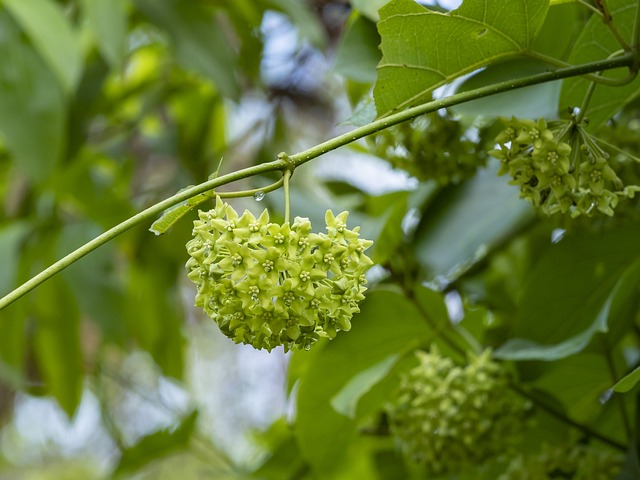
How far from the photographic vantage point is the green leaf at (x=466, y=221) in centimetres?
122

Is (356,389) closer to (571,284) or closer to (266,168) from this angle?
(571,284)

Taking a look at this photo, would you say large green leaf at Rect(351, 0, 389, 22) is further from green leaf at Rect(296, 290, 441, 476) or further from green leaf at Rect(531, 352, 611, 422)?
green leaf at Rect(531, 352, 611, 422)

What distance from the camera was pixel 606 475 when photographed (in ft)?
3.46

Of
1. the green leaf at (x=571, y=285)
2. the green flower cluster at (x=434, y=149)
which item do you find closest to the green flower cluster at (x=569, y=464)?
the green leaf at (x=571, y=285)

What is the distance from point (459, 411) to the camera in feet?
3.52

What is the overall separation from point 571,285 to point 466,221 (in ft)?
0.63

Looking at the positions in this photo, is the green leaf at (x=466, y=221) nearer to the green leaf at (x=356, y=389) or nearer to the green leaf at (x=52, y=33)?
the green leaf at (x=356, y=389)

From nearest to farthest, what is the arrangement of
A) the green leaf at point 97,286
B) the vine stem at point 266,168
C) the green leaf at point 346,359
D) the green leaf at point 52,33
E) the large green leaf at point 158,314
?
the vine stem at point 266,168, the green leaf at point 346,359, the green leaf at point 52,33, the green leaf at point 97,286, the large green leaf at point 158,314

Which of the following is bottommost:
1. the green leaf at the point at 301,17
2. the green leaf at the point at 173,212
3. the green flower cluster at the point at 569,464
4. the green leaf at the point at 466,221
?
the green flower cluster at the point at 569,464

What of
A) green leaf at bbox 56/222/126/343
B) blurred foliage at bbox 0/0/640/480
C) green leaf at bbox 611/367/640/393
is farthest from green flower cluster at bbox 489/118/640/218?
green leaf at bbox 56/222/126/343

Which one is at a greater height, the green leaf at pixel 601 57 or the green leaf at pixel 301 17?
the green leaf at pixel 601 57

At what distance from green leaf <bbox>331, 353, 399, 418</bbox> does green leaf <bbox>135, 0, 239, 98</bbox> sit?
2.75 ft

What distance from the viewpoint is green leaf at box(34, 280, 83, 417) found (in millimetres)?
1877

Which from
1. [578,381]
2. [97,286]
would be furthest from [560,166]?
[97,286]
